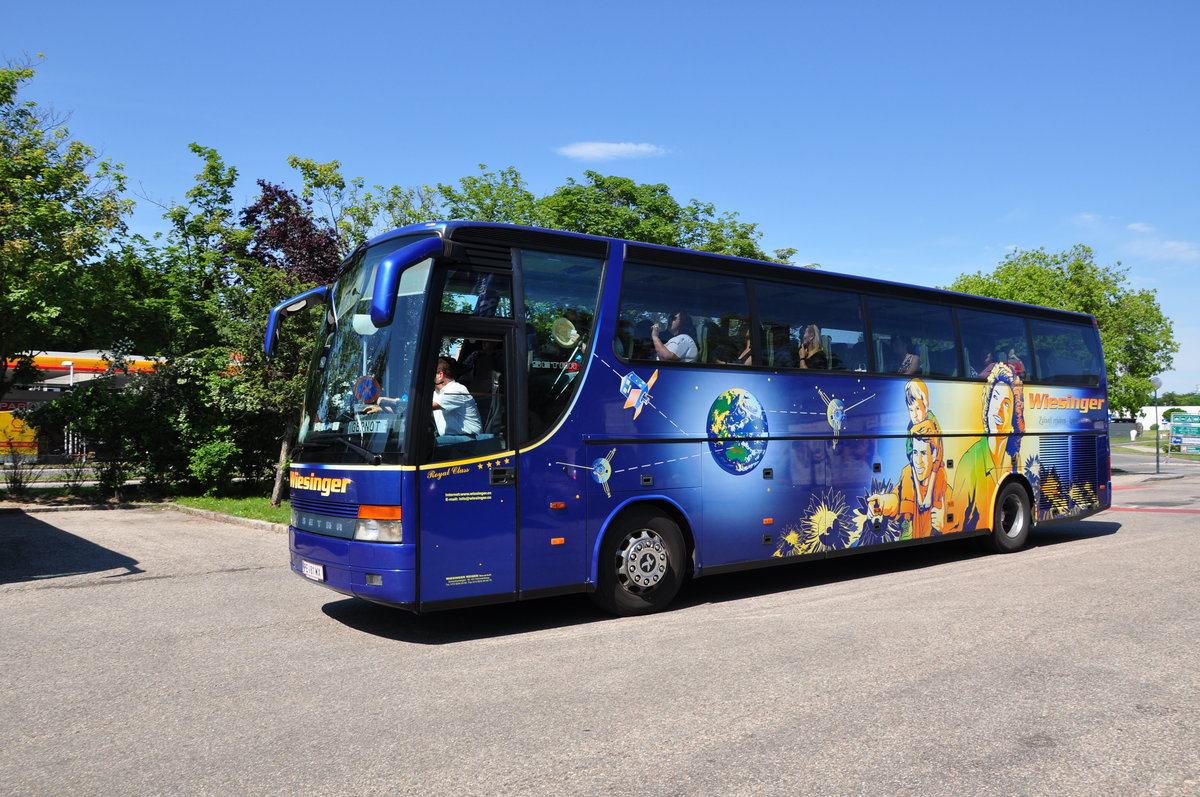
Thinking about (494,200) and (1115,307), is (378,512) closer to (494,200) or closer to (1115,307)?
(494,200)

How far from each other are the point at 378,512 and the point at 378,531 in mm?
148

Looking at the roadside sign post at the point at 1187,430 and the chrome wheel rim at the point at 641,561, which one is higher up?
the roadside sign post at the point at 1187,430

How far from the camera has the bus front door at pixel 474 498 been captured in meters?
6.72

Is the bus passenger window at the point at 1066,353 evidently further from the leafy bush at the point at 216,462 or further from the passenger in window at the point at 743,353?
the leafy bush at the point at 216,462

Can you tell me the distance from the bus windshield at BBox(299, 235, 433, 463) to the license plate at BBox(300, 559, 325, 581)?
2.92 feet

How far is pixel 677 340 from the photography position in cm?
834

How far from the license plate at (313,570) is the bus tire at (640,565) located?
234cm

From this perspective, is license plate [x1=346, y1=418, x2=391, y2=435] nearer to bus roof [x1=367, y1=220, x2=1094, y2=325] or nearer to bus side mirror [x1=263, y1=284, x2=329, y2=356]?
bus roof [x1=367, y1=220, x2=1094, y2=325]

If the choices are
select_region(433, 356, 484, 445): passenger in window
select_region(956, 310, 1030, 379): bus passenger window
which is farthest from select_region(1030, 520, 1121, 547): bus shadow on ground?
select_region(433, 356, 484, 445): passenger in window

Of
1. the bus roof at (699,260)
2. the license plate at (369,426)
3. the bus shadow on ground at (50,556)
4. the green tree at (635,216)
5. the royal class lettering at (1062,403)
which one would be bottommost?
the bus shadow on ground at (50,556)

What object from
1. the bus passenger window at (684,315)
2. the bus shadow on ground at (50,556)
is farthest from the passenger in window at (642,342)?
the bus shadow on ground at (50,556)

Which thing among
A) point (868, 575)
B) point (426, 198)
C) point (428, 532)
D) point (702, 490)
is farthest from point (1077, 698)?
point (426, 198)

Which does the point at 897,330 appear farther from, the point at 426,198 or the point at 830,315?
the point at 426,198

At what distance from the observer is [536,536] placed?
7.24 metres
